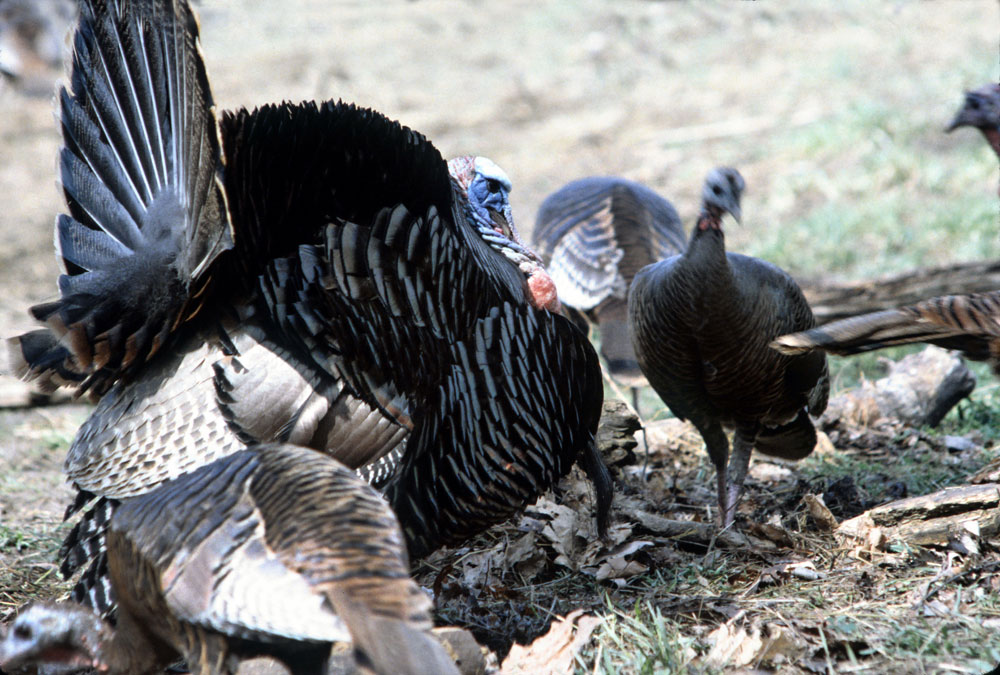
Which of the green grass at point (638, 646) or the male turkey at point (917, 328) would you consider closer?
the green grass at point (638, 646)

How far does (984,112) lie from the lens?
4387 millimetres

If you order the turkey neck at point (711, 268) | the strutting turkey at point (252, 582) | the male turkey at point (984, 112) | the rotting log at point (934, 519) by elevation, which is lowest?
the rotting log at point (934, 519)

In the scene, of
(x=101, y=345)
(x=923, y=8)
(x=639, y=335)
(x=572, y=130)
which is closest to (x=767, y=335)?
(x=639, y=335)

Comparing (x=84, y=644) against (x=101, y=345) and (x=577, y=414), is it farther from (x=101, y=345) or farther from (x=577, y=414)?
(x=577, y=414)

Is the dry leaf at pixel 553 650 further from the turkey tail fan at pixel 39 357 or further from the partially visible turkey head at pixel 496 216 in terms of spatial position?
the turkey tail fan at pixel 39 357

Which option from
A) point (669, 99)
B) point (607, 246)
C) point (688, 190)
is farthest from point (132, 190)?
point (669, 99)

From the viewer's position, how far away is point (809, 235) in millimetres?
7430

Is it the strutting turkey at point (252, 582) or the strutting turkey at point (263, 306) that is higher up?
the strutting turkey at point (263, 306)

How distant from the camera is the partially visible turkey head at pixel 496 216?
3232 mm

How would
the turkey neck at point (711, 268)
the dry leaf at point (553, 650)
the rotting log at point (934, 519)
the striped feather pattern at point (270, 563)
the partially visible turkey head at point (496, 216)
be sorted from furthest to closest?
1. the turkey neck at point (711, 268)
2. the partially visible turkey head at point (496, 216)
3. the rotting log at point (934, 519)
4. the dry leaf at point (553, 650)
5. the striped feather pattern at point (270, 563)

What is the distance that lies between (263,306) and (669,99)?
31.5ft

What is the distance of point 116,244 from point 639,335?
195 centimetres

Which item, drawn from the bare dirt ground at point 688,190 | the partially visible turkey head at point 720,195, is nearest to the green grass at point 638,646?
the bare dirt ground at point 688,190

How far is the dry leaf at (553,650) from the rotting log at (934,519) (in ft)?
3.44
